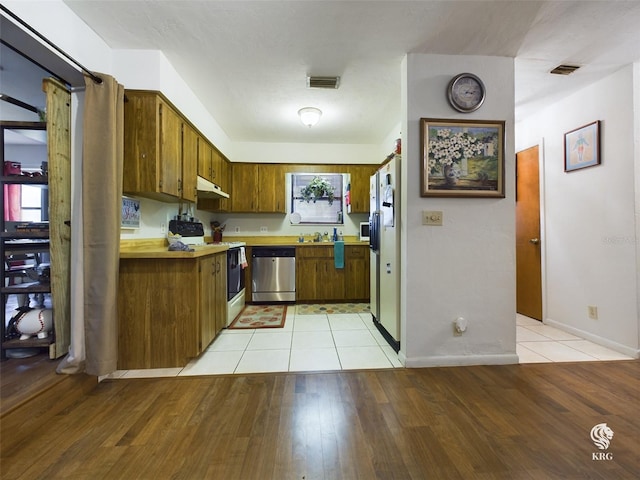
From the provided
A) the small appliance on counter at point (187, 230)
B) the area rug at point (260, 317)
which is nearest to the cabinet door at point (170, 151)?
the small appliance on counter at point (187, 230)

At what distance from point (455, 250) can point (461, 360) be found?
0.89 metres

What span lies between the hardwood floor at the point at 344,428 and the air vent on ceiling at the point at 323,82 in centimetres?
256

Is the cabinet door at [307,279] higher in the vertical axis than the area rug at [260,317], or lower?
higher

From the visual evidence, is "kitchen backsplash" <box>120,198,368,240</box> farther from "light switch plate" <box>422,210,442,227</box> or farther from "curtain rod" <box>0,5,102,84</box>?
"light switch plate" <box>422,210,442,227</box>

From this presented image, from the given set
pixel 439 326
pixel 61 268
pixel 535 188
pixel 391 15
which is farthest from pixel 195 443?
pixel 535 188

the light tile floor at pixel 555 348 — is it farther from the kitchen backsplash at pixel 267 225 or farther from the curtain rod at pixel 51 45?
the curtain rod at pixel 51 45

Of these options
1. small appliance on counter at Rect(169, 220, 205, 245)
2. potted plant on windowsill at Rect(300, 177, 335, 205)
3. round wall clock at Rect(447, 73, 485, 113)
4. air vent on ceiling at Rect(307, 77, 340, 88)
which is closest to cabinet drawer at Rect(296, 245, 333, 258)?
potted plant on windowsill at Rect(300, 177, 335, 205)

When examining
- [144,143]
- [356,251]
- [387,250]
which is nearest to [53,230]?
[144,143]

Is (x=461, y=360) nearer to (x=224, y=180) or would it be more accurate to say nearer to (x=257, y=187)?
(x=257, y=187)

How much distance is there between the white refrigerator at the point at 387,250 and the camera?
7.51 ft

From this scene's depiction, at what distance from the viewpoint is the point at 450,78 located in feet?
6.98

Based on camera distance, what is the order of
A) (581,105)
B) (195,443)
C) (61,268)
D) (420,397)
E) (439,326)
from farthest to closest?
(581,105) < (439,326) < (61,268) < (420,397) < (195,443)

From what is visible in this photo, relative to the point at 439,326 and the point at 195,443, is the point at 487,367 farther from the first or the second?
the point at 195,443

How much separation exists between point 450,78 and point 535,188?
6.53 ft
